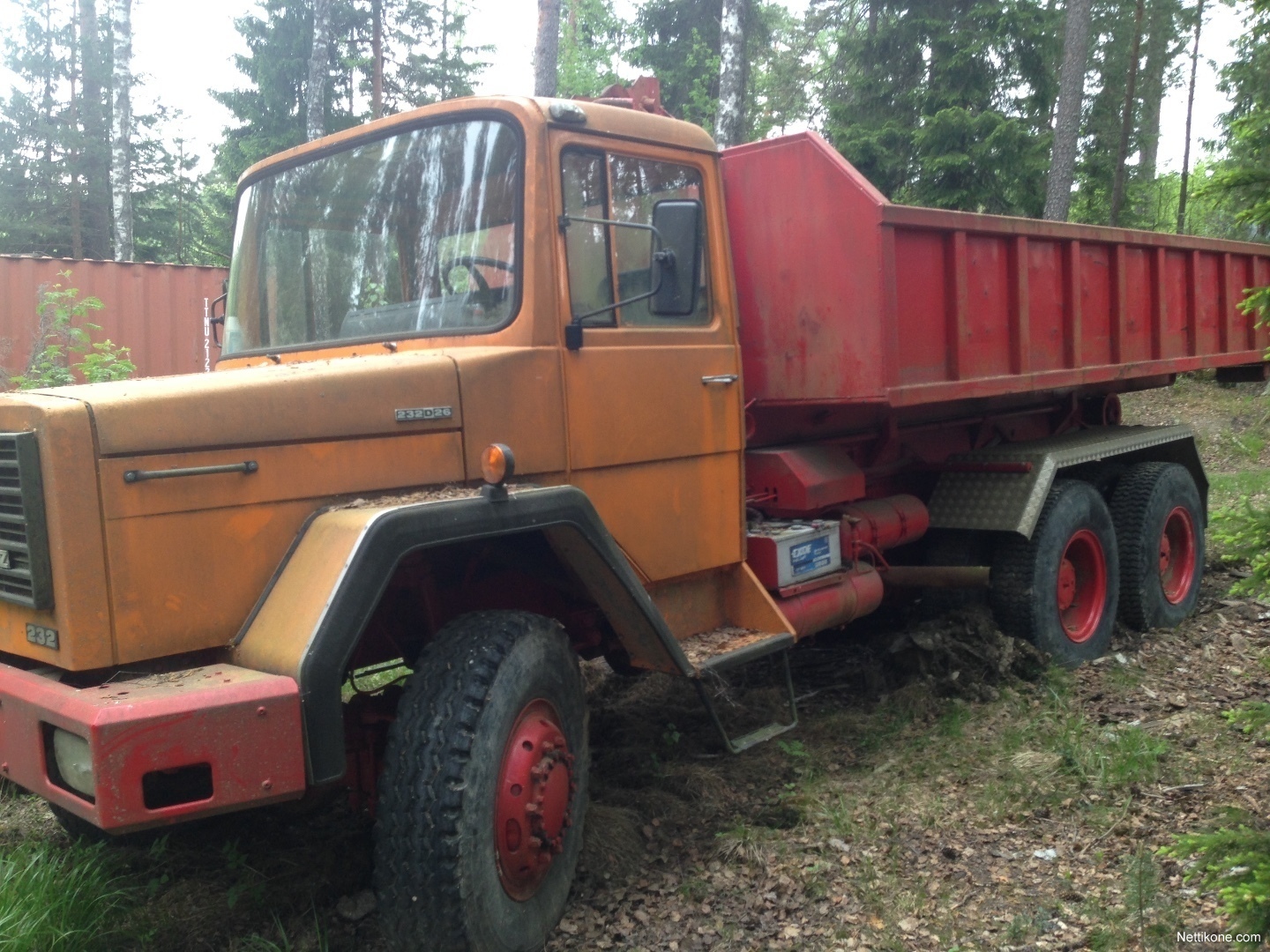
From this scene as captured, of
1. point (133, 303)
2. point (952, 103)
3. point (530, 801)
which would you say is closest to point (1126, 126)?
point (952, 103)

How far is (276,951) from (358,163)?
2.53m

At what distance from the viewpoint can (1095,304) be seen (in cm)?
606

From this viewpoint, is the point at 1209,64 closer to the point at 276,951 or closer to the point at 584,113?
the point at 584,113

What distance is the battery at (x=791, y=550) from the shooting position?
4.48m

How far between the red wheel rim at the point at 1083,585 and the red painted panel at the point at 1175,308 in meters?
1.39

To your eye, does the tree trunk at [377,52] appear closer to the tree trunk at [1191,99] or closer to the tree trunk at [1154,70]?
the tree trunk at [1154,70]

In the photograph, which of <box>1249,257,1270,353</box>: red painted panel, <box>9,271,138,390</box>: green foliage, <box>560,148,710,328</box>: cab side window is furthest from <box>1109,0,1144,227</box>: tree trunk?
<box>560,148,710,328</box>: cab side window

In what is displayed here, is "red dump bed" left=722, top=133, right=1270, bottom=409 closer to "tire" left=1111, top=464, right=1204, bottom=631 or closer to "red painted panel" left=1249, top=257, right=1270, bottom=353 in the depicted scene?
"tire" left=1111, top=464, right=1204, bottom=631

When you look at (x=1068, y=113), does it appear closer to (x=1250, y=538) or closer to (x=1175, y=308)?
(x=1175, y=308)

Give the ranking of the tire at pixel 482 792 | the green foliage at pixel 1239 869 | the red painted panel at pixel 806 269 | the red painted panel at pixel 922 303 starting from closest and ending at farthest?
the green foliage at pixel 1239 869 < the tire at pixel 482 792 < the red painted panel at pixel 806 269 < the red painted panel at pixel 922 303

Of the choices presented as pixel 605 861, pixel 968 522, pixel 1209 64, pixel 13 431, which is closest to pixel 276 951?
pixel 605 861

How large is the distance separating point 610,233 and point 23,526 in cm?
199

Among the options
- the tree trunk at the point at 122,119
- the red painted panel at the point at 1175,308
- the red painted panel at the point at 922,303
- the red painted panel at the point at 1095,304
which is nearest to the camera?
the red painted panel at the point at 922,303

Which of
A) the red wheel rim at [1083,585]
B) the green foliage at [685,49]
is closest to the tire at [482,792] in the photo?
the red wheel rim at [1083,585]
